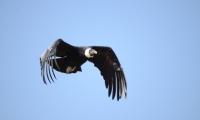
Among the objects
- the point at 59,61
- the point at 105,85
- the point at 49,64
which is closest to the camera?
the point at 49,64

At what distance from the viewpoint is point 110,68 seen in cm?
1284

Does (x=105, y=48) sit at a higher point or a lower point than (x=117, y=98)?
higher

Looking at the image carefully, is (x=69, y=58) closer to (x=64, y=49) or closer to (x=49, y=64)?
(x=64, y=49)

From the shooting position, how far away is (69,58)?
12195mm

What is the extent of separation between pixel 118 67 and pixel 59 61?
6.90 feet

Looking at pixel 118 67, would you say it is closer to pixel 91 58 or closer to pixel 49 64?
pixel 91 58

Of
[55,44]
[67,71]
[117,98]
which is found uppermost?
[55,44]

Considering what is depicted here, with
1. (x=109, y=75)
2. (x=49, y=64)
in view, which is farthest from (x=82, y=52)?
(x=49, y=64)

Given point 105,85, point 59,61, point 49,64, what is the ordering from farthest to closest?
point 105,85 < point 59,61 < point 49,64

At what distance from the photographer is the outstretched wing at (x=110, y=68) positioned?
12.6 meters

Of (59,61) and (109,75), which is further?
(109,75)

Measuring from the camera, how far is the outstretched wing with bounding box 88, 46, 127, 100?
1258 cm

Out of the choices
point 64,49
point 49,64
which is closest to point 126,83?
point 64,49

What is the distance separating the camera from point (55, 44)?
35.9ft
